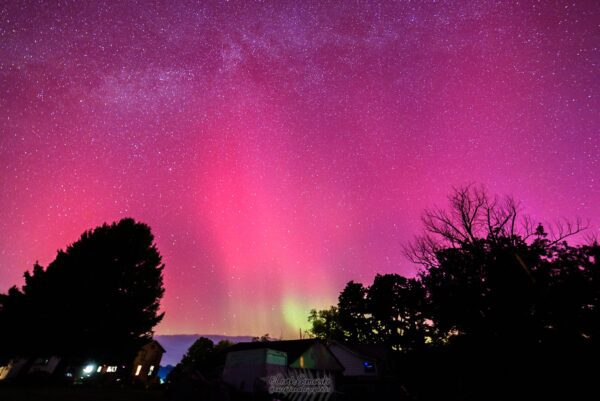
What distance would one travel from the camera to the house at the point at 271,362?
91.1 feet

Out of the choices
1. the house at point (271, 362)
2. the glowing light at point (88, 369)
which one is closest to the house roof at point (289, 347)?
the house at point (271, 362)

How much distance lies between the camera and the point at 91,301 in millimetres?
26531

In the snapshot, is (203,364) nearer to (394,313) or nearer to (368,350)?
(368,350)

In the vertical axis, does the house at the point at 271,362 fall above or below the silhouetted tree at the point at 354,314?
below

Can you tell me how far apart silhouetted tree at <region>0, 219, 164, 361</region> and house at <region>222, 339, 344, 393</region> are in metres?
9.25

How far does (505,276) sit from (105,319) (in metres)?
32.9

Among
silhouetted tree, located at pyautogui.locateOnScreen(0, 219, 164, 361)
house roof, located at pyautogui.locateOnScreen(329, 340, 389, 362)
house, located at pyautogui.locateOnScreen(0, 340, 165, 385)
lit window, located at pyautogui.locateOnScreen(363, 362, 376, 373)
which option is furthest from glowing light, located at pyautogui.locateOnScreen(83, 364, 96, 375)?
lit window, located at pyautogui.locateOnScreen(363, 362, 376, 373)

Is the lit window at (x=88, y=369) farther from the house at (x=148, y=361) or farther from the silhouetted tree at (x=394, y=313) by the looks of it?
the silhouetted tree at (x=394, y=313)

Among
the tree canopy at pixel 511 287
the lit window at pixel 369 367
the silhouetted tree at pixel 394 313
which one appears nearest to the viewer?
the tree canopy at pixel 511 287

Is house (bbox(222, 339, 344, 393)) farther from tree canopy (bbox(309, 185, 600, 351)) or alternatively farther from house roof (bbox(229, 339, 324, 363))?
tree canopy (bbox(309, 185, 600, 351))

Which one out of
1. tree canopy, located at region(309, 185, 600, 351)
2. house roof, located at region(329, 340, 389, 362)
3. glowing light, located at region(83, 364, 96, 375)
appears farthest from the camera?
house roof, located at region(329, 340, 389, 362)

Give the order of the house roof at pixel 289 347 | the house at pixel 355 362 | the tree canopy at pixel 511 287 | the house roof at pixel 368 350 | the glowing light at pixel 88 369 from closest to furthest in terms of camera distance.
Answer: the tree canopy at pixel 511 287 < the house roof at pixel 289 347 < the glowing light at pixel 88 369 < the house at pixel 355 362 < the house roof at pixel 368 350

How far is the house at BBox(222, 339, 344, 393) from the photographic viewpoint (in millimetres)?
27766

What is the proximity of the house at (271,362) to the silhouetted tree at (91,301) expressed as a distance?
925 centimetres
